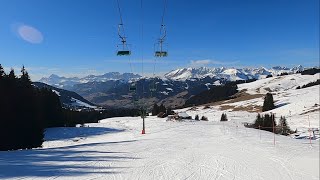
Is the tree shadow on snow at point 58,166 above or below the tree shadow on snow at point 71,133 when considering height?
above

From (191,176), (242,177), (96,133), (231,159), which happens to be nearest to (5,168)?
(191,176)

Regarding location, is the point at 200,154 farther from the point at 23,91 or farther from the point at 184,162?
the point at 23,91

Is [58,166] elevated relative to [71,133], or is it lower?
elevated

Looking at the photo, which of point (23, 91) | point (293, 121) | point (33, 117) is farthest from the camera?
point (293, 121)

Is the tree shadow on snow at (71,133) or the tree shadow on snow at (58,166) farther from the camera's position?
the tree shadow on snow at (71,133)

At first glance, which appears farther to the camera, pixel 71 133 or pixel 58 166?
pixel 71 133

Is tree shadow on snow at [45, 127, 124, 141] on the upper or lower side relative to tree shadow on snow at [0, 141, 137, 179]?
lower

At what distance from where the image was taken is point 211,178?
49.3 feet

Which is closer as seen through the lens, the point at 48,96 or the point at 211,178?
the point at 211,178

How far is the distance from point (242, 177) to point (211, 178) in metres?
1.54

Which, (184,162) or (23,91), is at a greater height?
(23,91)

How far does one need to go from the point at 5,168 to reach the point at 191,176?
8.63 metres

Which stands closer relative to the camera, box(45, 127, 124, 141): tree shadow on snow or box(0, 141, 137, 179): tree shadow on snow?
box(0, 141, 137, 179): tree shadow on snow

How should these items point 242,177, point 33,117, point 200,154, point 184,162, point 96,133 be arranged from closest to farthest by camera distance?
point 242,177
point 184,162
point 200,154
point 33,117
point 96,133
